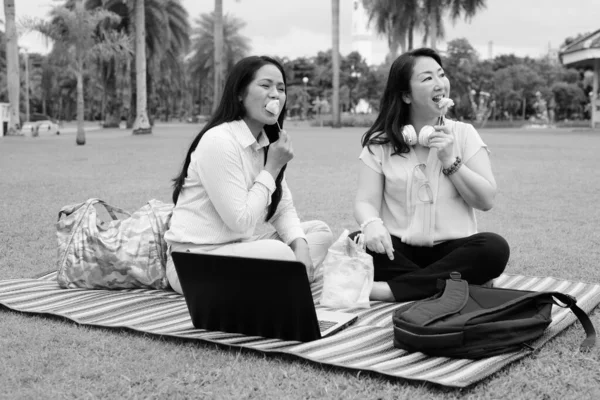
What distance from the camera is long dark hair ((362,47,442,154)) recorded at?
4.04 metres

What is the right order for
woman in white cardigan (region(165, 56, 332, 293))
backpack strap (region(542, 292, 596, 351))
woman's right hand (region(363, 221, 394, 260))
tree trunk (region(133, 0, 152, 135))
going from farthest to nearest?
tree trunk (region(133, 0, 152, 135)) → woman's right hand (region(363, 221, 394, 260)) → woman in white cardigan (region(165, 56, 332, 293)) → backpack strap (region(542, 292, 596, 351))

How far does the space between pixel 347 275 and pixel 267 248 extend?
0.46 m

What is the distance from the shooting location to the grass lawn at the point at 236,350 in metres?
2.68

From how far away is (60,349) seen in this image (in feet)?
10.4

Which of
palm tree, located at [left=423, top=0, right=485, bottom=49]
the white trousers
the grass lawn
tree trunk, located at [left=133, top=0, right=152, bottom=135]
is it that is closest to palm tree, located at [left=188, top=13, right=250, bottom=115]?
palm tree, located at [left=423, top=0, right=485, bottom=49]

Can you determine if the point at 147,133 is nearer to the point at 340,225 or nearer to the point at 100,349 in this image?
the point at 340,225

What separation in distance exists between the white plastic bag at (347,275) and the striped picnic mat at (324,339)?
9 centimetres

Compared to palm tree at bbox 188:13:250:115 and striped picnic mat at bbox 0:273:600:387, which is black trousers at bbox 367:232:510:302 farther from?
palm tree at bbox 188:13:250:115

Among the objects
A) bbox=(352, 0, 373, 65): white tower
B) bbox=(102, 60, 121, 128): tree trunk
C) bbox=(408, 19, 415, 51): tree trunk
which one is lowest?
bbox=(102, 60, 121, 128): tree trunk

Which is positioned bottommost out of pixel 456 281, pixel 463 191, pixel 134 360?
pixel 134 360

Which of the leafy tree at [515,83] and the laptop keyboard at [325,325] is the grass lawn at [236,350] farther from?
the leafy tree at [515,83]

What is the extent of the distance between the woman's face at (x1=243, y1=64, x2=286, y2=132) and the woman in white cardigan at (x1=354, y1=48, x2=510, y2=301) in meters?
0.72

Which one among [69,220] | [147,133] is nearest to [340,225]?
[69,220]

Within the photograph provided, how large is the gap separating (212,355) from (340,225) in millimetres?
4208
